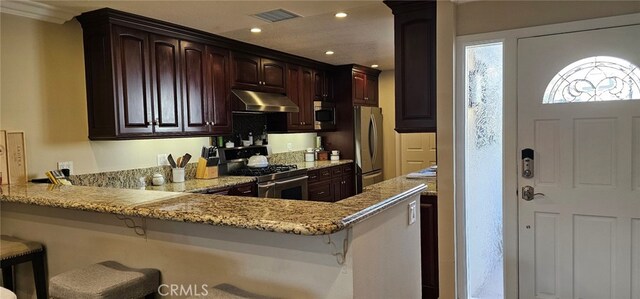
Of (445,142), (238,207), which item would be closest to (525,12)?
(445,142)

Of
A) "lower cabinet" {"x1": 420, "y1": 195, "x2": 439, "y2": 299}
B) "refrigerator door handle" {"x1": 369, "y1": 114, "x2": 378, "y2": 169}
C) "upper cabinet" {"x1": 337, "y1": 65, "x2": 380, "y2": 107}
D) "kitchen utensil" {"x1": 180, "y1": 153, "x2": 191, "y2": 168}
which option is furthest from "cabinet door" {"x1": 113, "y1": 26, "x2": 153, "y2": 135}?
"refrigerator door handle" {"x1": 369, "y1": 114, "x2": 378, "y2": 169}

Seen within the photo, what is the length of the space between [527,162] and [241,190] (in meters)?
2.55

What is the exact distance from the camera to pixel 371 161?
253 inches

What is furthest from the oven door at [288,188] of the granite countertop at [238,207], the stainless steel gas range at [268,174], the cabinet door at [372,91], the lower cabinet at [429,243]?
the granite countertop at [238,207]

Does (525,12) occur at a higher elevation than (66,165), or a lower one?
higher

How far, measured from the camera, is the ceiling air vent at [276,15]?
307 cm

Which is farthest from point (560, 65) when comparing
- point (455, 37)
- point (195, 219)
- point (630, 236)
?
point (195, 219)

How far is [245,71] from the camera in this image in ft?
14.9

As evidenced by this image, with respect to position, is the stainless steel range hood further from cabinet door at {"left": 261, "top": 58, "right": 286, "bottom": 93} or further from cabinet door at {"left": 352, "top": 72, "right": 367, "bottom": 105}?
cabinet door at {"left": 352, "top": 72, "right": 367, "bottom": 105}

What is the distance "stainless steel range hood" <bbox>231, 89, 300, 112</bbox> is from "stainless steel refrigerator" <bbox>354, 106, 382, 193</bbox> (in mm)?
1249

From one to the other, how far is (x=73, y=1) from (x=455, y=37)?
8.73 ft

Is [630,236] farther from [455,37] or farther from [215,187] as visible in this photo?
[215,187]

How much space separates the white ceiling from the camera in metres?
Result: 2.88

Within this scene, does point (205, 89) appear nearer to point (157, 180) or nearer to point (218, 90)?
point (218, 90)
